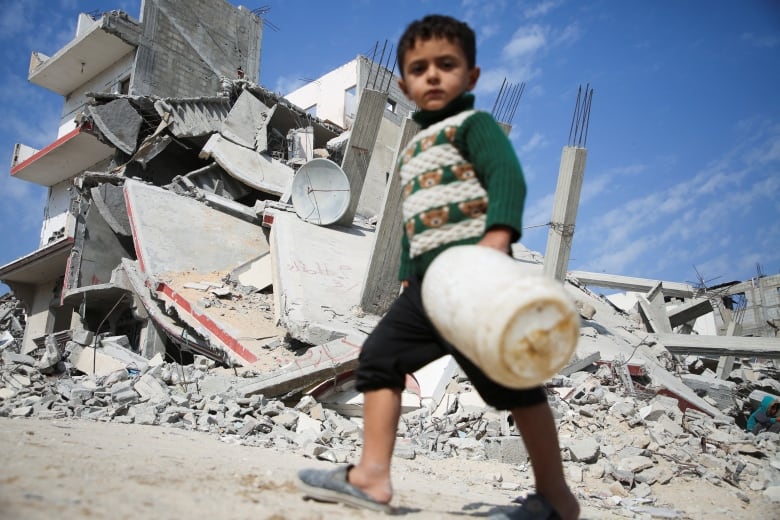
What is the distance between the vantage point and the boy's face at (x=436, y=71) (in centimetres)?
188

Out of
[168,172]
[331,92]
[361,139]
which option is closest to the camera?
[361,139]

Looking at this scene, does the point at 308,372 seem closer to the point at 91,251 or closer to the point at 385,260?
the point at 385,260

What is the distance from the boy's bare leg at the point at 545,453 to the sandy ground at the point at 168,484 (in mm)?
171

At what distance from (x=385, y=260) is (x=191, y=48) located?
20256 mm

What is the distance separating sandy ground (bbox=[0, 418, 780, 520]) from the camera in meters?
1.34

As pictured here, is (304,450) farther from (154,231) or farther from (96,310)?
(96,310)

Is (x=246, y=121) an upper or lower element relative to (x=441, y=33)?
upper

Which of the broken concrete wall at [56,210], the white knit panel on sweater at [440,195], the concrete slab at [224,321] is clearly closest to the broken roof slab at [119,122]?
the broken concrete wall at [56,210]

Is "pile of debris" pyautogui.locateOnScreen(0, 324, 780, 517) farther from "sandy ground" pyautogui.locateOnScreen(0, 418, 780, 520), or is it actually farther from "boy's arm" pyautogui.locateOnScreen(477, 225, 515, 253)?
"boy's arm" pyautogui.locateOnScreen(477, 225, 515, 253)

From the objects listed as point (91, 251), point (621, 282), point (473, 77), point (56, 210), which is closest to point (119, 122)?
point (91, 251)

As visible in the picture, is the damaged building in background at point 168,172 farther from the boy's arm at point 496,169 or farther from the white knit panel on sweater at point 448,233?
the boy's arm at point 496,169

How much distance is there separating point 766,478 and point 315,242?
7801 millimetres

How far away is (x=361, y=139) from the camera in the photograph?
1091 cm

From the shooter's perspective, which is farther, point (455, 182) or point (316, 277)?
point (316, 277)
